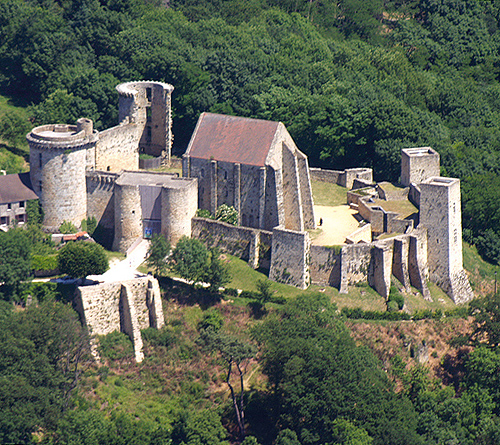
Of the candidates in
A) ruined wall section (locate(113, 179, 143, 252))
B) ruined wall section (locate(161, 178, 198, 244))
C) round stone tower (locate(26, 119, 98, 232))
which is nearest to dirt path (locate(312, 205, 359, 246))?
ruined wall section (locate(161, 178, 198, 244))

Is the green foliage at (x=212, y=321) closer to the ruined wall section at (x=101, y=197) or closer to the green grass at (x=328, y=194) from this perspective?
the ruined wall section at (x=101, y=197)

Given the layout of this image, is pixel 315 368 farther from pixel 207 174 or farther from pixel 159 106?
pixel 159 106

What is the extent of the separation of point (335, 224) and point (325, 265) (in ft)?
26.8

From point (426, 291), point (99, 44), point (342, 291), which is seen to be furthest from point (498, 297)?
point (99, 44)

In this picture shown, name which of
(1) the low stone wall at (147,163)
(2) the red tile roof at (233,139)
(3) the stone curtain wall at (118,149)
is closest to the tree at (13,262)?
(3) the stone curtain wall at (118,149)

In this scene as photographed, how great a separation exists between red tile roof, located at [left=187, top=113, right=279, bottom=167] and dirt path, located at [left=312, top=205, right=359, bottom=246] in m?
8.64

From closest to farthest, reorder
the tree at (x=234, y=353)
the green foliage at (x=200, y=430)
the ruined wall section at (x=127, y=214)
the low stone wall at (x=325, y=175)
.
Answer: the green foliage at (x=200, y=430), the tree at (x=234, y=353), the ruined wall section at (x=127, y=214), the low stone wall at (x=325, y=175)

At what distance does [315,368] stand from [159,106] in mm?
38645

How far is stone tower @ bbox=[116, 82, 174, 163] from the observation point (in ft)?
374

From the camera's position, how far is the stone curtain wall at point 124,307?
91750 mm

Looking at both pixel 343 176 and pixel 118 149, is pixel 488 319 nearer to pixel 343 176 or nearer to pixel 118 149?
pixel 343 176

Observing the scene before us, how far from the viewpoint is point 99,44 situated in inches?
5468

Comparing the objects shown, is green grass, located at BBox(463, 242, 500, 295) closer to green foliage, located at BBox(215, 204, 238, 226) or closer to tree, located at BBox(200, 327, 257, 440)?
green foliage, located at BBox(215, 204, 238, 226)

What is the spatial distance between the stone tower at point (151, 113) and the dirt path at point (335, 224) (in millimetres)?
18304
